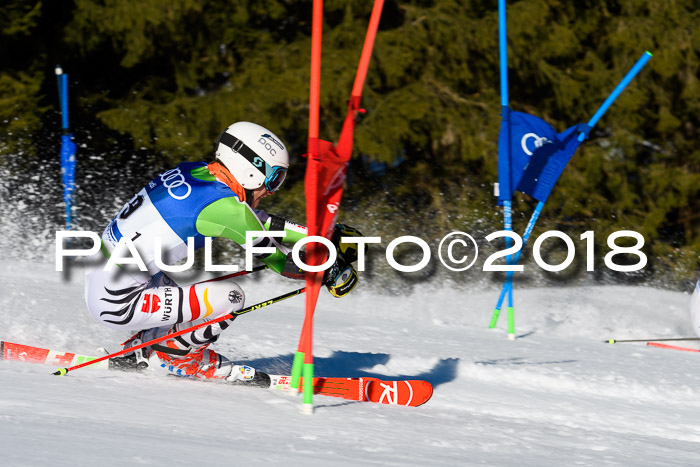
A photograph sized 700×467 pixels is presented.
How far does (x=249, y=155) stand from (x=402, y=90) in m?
7.33

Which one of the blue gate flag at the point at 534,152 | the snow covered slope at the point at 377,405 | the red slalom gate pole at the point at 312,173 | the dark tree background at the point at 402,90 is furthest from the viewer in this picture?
the dark tree background at the point at 402,90

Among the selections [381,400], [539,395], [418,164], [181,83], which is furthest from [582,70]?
[381,400]

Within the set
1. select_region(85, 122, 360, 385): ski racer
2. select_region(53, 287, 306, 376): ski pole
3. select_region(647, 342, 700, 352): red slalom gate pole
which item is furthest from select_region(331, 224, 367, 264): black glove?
select_region(647, 342, 700, 352): red slalom gate pole

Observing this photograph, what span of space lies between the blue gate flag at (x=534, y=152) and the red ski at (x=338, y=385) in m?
2.51

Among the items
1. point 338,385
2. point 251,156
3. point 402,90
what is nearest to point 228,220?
point 251,156

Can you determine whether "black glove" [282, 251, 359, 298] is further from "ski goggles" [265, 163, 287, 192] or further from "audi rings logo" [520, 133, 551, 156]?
"audi rings logo" [520, 133, 551, 156]

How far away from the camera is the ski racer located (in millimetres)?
3418

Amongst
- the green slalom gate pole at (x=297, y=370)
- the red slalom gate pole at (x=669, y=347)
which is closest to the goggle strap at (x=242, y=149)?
the green slalom gate pole at (x=297, y=370)

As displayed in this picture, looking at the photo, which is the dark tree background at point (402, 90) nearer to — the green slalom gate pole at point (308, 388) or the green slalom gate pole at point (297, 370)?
the green slalom gate pole at point (297, 370)

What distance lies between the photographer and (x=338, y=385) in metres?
3.88

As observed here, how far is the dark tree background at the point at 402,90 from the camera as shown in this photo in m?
10.6

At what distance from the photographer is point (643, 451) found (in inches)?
136

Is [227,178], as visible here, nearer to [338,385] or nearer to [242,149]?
[242,149]

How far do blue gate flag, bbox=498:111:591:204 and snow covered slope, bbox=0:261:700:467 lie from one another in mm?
1114
